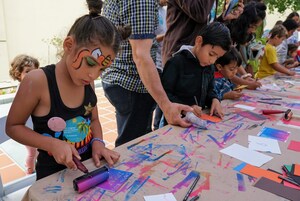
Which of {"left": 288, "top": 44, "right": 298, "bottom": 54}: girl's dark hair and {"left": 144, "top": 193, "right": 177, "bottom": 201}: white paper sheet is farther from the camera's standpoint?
{"left": 288, "top": 44, "right": 298, "bottom": 54}: girl's dark hair

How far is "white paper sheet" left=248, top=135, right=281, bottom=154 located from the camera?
101 cm

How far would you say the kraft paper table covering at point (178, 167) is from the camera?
702 mm

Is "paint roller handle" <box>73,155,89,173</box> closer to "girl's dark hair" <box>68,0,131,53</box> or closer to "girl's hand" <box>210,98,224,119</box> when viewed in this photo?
"girl's dark hair" <box>68,0,131,53</box>

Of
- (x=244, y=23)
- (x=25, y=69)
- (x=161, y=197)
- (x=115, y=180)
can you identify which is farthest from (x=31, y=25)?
(x=161, y=197)

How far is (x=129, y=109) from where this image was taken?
141 centimetres

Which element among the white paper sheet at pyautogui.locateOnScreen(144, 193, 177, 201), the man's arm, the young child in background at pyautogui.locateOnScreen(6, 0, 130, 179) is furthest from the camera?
the man's arm

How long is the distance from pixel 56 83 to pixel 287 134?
0.99m

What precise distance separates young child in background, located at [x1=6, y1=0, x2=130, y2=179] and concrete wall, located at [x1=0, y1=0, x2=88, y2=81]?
293 cm

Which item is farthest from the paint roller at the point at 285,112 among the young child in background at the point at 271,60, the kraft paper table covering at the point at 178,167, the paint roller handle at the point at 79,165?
the young child in background at the point at 271,60

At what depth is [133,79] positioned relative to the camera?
1359mm

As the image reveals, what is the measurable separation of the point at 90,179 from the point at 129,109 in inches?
28.2

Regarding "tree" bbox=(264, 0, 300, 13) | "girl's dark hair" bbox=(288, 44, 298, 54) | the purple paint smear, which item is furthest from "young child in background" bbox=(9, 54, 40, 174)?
"tree" bbox=(264, 0, 300, 13)

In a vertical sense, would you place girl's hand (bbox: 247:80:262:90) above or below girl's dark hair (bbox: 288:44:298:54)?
below

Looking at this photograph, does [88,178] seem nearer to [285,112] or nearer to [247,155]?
[247,155]
